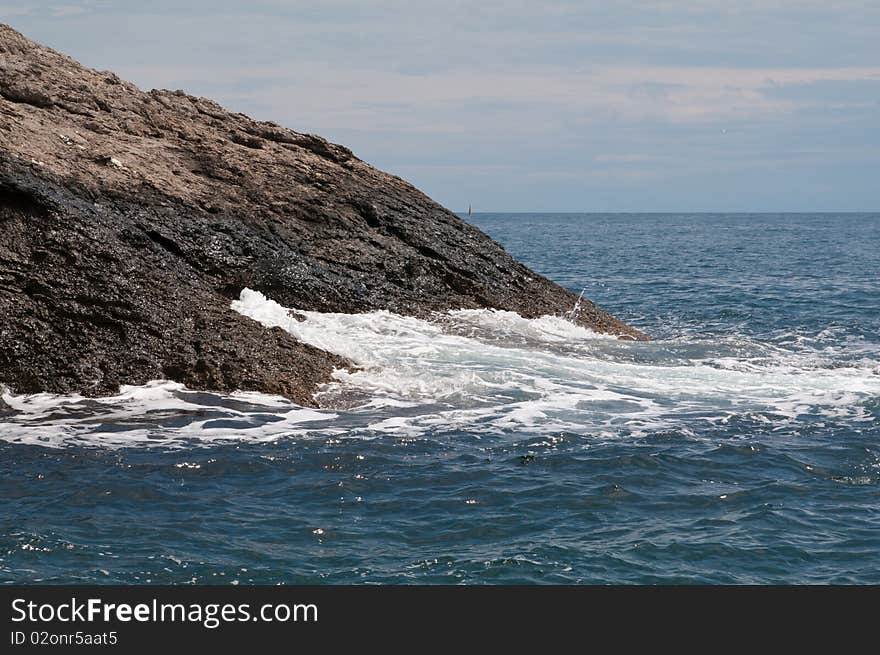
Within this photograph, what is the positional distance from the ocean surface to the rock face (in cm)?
62

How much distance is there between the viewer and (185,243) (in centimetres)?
1709

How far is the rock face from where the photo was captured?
14281 mm

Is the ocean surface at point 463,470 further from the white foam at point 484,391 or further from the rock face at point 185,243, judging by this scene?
the rock face at point 185,243

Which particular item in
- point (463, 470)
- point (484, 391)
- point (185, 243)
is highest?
point (185, 243)

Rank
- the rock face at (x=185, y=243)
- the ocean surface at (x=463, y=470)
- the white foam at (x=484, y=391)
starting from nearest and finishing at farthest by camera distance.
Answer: the ocean surface at (x=463, y=470), the white foam at (x=484, y=391), the rock face at (x=185, y=243)

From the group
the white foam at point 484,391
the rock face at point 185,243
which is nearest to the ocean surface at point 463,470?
the white foam at point 484,391

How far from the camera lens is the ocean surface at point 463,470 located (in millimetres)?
8852

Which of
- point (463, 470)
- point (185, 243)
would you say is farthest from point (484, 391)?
point (185, 243)

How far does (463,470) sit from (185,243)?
787 cm

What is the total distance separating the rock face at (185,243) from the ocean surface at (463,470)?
24.6 inches

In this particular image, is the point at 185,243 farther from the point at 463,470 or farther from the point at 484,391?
the point at 463,470

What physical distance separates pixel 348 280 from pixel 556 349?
4048mm

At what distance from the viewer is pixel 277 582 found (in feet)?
27.6
